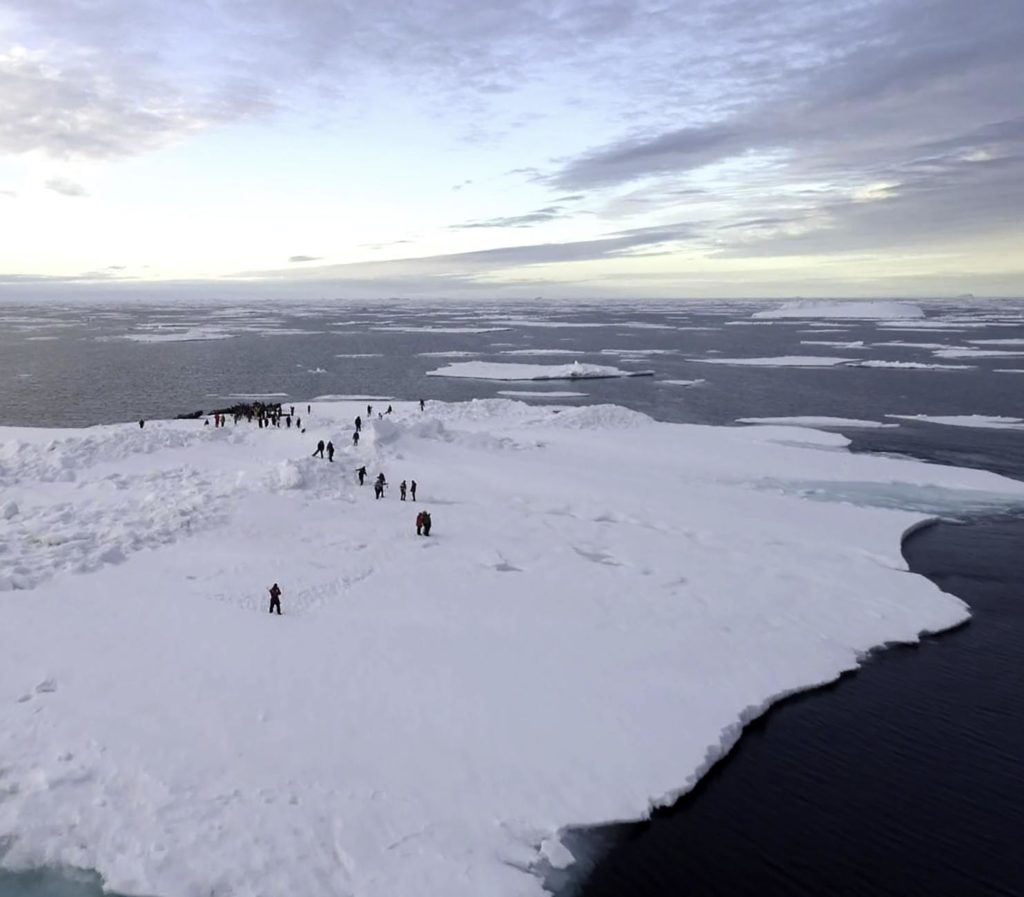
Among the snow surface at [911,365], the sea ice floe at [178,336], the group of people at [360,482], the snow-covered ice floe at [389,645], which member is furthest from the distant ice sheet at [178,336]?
the snow surface at [911,365]

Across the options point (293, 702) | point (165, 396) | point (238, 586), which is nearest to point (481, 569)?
point (238, 586)

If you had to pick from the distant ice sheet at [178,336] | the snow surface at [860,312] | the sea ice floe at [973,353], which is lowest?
the distant ice sheet at [178,336]

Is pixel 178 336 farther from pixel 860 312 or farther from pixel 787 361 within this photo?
pixel 860 312

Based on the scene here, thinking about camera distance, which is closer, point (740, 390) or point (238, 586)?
point (238, 586)

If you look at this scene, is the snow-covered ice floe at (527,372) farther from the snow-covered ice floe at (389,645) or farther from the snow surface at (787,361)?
the snow-covered ice floe at (389,645)

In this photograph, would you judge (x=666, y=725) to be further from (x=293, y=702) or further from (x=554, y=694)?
(x=293, y=702)

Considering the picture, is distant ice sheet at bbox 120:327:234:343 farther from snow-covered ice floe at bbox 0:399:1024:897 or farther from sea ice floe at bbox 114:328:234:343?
snow-covered ice floe at bbox 0:399:1024:897
